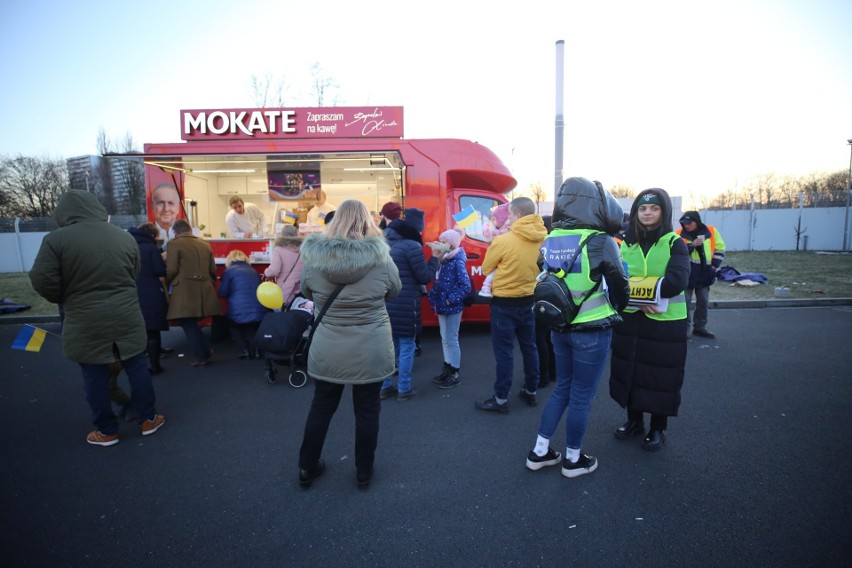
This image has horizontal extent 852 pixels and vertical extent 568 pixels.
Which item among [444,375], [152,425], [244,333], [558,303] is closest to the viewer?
[558,303]

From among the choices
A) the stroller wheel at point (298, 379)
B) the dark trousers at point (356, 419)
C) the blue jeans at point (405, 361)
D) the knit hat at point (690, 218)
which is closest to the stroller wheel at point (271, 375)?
the stroller wheel at point (298, 379)

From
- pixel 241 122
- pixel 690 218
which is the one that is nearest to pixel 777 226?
pixel 690 218

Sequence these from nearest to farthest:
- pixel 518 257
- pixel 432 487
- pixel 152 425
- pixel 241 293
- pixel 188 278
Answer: pixel 432 487 < pixel 152 425 < pixel 518 257 < pixel 188 278 < pixel 241 293

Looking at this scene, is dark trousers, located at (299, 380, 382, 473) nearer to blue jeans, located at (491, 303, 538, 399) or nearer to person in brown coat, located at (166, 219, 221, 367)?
blue jeans, located at (491, 303, 538, 399)

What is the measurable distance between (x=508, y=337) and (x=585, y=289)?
1.38m

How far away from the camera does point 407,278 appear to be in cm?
396

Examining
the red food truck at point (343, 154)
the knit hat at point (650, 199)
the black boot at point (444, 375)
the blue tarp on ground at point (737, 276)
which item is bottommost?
the black boot at point (444, 375)

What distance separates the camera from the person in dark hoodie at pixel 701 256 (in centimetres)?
592

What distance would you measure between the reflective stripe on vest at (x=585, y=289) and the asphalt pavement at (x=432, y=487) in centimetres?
113

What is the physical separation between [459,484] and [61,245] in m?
3.29

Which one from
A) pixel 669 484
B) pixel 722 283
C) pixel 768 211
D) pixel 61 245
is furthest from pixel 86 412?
pixel 768 211

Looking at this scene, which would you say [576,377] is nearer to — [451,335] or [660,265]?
[660,265]

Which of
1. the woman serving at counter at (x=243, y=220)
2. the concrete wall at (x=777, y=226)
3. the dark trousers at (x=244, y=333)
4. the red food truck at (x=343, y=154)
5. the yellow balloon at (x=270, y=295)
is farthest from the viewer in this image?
the concrete wall at (x=777, y=226)
